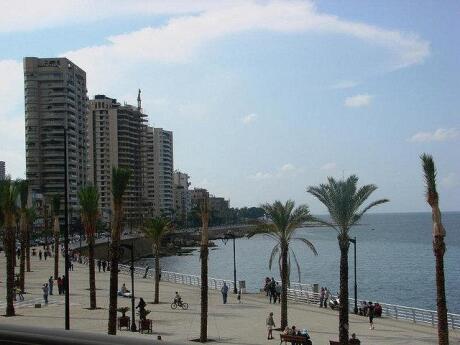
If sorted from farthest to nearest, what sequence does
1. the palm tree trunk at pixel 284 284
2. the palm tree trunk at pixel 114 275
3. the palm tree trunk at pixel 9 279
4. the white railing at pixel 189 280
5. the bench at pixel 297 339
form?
the white railing at pixel 189 280, the palm tree trunk at pixel 9 279, the palm tree trunk at pixel 284 284, the palm tree trunk at pixel 114 275, the bench at pixel 297 339

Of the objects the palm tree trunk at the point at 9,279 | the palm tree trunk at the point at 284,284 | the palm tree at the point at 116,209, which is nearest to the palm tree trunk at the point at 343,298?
the palm tree trunk at the point at 284,284

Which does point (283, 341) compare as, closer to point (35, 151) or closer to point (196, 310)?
point (196, 310)

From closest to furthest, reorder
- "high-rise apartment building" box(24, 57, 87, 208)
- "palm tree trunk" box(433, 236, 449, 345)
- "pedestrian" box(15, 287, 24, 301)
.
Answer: "palm tree trunk" box(433, 236, 449, 345), "pedestrian" box(15, 287, 24, 301), "high-rise apartment building" box(24, 57, 87, 208)

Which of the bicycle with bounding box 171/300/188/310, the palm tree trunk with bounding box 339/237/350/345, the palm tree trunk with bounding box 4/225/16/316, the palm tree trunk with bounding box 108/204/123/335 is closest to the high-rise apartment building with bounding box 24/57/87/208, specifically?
the bicycle with bounding box 171/300/188/310

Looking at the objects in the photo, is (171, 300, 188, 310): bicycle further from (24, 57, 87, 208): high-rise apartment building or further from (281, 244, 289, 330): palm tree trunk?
(24, 57, 87, 208): high-rise apartment building

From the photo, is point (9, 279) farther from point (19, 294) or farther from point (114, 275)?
point (19, 294)

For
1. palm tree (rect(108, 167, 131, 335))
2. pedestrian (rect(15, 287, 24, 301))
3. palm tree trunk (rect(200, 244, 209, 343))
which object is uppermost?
palm tree (rect(108, 167, 131, 335))

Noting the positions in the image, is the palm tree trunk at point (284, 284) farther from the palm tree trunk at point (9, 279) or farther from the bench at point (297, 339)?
the palm tree trunk at point (9, 279)

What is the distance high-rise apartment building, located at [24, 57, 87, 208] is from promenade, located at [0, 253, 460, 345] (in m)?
116

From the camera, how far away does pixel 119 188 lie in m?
25.3

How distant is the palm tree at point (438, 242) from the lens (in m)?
20.1

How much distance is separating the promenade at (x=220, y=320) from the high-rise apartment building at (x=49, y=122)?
11579cm

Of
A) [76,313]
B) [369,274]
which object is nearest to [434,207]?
[76,313]

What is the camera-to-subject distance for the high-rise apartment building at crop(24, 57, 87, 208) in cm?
15625
